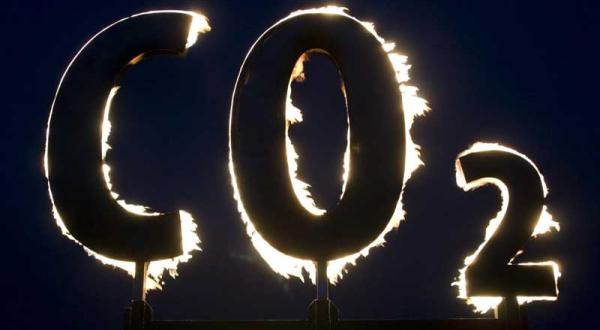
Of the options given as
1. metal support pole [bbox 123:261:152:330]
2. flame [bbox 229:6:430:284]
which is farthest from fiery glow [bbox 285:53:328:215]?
metal support pole [bbox 123:261:152:330]

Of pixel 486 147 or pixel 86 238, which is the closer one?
pixel 86 238

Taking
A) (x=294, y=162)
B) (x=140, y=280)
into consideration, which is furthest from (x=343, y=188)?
(x=140, y=280)

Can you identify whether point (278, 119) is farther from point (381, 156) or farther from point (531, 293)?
point (531, 293)

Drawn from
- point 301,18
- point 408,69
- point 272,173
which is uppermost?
point 301,18

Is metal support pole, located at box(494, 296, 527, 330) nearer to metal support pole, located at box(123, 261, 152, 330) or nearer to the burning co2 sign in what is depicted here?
the burning co2 sign

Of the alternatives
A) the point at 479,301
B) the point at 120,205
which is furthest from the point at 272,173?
the point at 479,301

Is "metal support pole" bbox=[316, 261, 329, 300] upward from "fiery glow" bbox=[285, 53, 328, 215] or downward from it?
downward

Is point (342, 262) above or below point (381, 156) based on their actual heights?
below

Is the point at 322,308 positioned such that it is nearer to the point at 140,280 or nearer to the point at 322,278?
the point at 322,278

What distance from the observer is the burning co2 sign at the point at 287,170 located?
247 cm

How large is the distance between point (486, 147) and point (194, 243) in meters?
1.23

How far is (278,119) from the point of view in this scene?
2.51m

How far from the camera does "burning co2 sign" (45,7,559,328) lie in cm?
247

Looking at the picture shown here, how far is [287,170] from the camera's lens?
2488 millimetres
